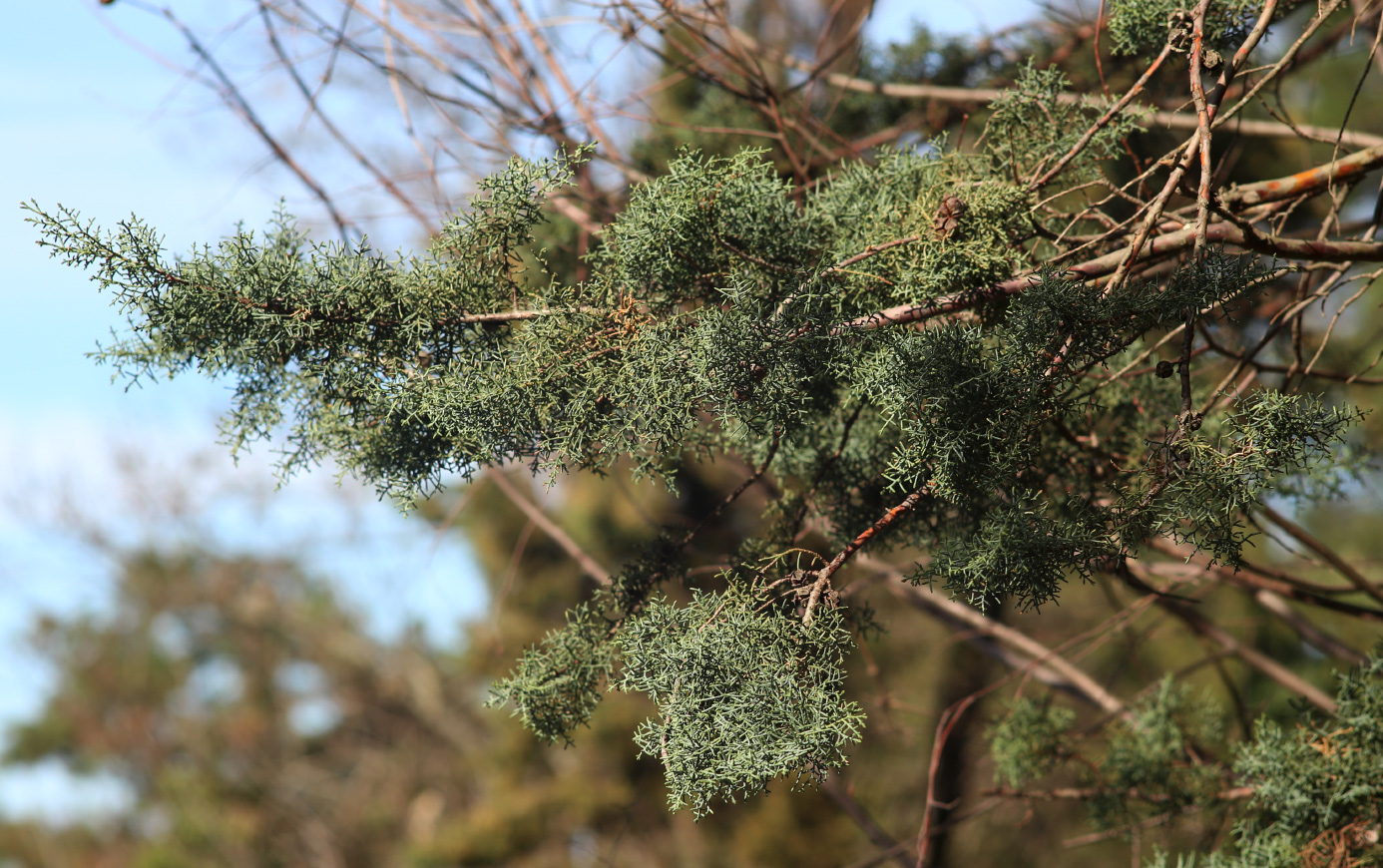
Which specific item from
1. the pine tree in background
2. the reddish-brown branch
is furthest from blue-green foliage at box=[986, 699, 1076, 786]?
the reddish-brown branch

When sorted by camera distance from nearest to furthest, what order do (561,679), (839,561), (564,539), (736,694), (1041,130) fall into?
1. (736,694)
2. (839,561)
3. (561,679)
4. (1041,130)
5. (564,539)

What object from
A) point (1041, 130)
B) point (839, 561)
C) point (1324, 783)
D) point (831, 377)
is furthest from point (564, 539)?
point (1324, 783)

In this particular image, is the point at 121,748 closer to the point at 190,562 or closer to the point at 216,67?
the point at 190,562

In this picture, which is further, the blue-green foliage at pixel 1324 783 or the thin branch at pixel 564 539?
the thin branch at pixel 564 539

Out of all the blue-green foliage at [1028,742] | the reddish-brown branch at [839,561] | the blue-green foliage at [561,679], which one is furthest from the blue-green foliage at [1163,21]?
the blue-green foliage at [1028,742]

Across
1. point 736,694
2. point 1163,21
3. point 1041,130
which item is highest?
point 1163,21

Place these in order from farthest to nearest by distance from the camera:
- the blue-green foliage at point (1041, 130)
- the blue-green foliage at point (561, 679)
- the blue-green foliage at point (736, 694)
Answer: the blue-green foliage at point (1041, 130) → the blue-green foliage at point (561, 679) → the blue-green foliage at point (736, 694)

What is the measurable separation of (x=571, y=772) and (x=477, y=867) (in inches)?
44.9

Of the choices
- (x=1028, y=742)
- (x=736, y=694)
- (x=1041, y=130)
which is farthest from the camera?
(x=1028, y=742)

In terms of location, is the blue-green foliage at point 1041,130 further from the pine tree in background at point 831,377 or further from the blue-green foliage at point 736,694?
the blue-green foliage at point 736,694

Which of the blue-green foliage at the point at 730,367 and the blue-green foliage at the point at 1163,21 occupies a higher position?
the blue-green foliage at the point at 1163,21

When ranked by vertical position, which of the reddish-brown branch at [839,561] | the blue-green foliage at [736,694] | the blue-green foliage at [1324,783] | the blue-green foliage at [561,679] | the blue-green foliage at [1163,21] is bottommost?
the blue-green foliage at [1324,783]

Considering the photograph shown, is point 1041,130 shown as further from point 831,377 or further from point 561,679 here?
point 561,679

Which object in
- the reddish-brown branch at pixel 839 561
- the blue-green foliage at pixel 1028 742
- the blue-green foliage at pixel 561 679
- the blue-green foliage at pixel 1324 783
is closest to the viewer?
the reddish-brown branch at pixel 839 561
